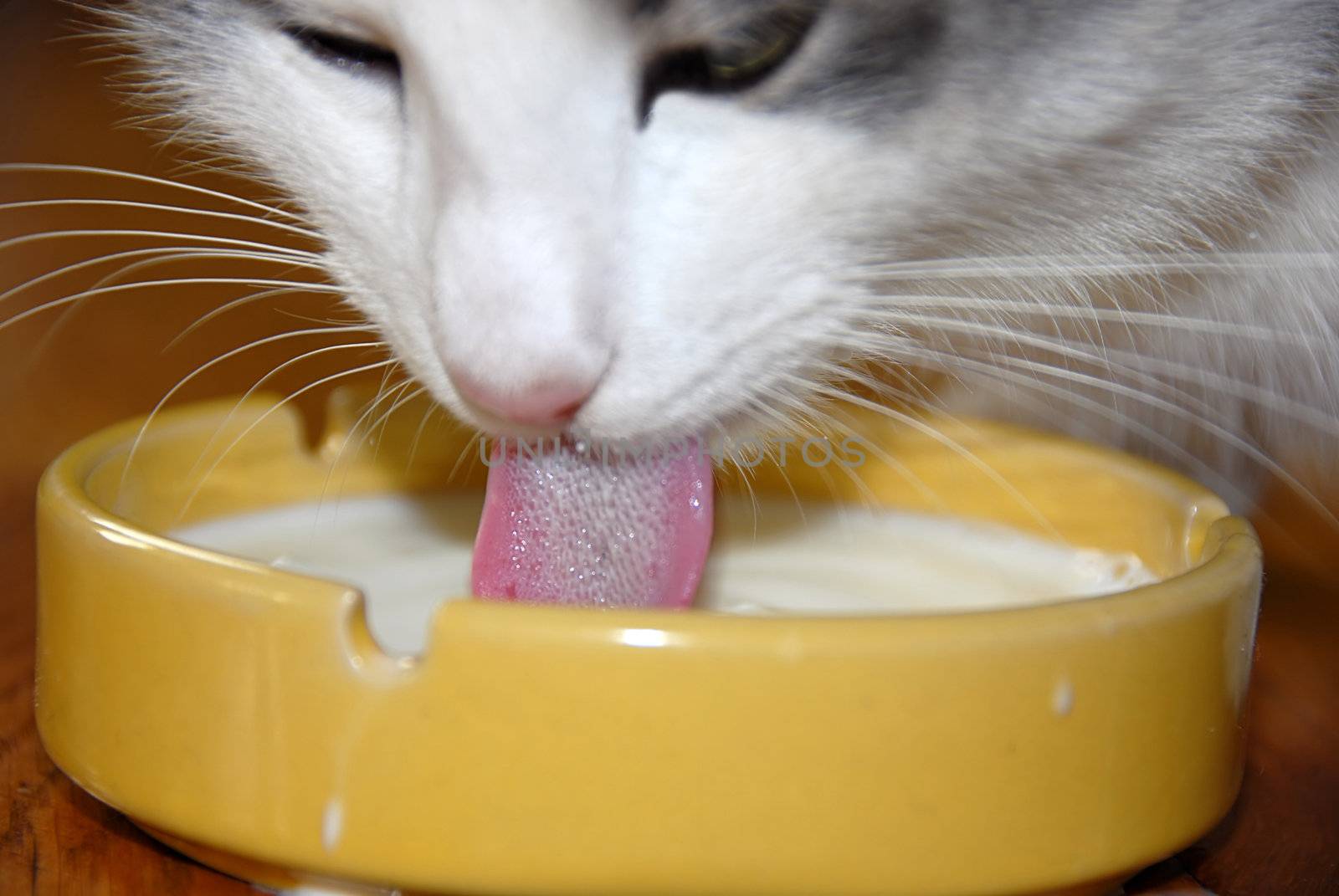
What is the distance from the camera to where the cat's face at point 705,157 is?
1.95 ft

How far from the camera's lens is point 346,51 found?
29.2 inches

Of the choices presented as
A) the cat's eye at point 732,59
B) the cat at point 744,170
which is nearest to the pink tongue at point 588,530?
the cat at point 744,170

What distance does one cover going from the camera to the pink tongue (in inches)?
28.3

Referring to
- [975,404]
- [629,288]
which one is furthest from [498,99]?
[975,404]

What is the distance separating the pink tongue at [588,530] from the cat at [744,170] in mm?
54

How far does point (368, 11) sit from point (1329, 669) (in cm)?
74

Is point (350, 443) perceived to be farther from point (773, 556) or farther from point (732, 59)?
point (732, 59)

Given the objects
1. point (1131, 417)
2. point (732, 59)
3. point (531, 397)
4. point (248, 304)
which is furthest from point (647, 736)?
point (248, 304)

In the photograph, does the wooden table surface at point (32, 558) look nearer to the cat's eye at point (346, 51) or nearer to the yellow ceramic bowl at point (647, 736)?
the yellow ceramic bowl at point (647, 736)

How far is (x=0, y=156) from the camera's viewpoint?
148 cm

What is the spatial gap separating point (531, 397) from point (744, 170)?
13 cm

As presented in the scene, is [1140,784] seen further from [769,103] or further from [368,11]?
[368,11]

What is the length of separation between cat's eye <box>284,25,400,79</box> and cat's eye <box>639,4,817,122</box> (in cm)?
14

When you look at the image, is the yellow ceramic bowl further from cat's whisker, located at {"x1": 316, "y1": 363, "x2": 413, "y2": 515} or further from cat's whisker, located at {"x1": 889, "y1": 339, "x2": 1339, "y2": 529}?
cat's whisker, located at {"x1": 316, "y1": 363, "x2": 413, "y2": 515}
